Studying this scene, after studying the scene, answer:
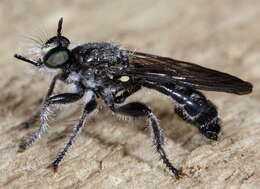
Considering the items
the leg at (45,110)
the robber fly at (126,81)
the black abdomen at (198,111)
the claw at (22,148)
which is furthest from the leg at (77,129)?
the black abdomen at (198,111)

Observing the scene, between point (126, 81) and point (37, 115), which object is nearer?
point (126, 81)

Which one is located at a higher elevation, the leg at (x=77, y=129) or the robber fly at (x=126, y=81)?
the robber fly at (x=126, y=81)

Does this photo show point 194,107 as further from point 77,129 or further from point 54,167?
point 54,167

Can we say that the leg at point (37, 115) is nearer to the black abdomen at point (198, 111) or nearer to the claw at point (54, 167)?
the claw at point (54, 167)

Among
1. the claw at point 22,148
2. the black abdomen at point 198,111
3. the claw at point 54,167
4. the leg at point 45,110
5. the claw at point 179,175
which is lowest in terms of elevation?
the claw at point 54,167

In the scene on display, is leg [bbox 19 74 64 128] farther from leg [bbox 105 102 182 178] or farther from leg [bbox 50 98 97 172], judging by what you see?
leg [bbox 105 102 182 178]

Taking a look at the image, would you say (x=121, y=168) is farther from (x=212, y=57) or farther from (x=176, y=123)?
(x=212, y=57)

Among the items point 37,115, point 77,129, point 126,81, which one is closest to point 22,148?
point 77,129
